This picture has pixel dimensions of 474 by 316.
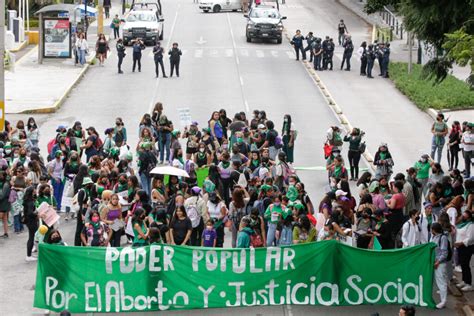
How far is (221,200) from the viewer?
70.2 feet

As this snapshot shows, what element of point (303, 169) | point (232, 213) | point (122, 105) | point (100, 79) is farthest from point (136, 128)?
point (232, 213)

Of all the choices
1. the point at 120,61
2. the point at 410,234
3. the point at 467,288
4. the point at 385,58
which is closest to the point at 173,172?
the point at 410,234

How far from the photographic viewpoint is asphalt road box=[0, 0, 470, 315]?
22.3 metres

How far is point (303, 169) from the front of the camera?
2991 centimetres

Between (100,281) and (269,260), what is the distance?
2613mm

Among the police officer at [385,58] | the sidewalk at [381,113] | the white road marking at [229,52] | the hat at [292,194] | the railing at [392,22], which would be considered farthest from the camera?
the railing at [392,22]

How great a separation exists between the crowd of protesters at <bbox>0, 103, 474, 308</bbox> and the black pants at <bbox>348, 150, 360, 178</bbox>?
0.54 m

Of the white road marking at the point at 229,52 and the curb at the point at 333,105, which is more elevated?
the white road marking at the point at 229,52

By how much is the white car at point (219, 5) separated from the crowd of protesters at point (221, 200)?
4580 centimetres

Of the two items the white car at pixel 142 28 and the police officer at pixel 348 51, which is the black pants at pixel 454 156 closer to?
the police officer at pixel 348 51

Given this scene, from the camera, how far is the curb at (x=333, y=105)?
1262 inches

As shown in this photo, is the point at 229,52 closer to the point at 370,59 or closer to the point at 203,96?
the point at 370,59

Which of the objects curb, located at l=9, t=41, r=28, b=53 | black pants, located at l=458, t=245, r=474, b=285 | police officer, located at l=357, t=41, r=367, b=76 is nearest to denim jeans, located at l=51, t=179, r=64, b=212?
black pants, located at l=458, t=245, r=474, b=285

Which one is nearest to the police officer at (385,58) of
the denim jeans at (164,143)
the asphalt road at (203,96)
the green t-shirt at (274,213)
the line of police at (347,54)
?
the line of police at (347,54)
